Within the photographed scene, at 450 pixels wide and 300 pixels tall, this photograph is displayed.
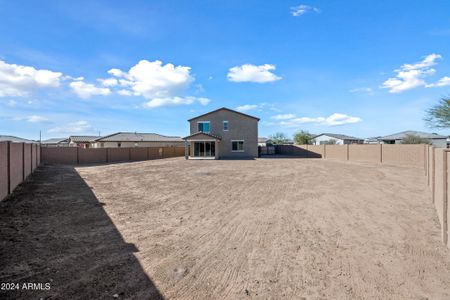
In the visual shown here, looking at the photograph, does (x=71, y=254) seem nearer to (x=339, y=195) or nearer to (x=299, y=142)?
(x=339, y=195)

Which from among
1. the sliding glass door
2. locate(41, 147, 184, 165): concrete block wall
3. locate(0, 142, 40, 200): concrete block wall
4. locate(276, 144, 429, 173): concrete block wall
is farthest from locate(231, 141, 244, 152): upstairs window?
locate(0, 142, 40, 200): concrete block wall

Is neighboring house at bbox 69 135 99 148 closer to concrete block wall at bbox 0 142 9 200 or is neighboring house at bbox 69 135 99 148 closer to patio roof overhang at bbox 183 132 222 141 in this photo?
patio roof overhang at bbox 183 132 222 141

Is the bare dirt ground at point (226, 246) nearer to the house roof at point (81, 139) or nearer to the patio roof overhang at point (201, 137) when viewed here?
the patio roof overhang at point (201, 137)

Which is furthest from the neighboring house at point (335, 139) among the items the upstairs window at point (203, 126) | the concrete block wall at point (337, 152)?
the upstairs window at point (203, 126)

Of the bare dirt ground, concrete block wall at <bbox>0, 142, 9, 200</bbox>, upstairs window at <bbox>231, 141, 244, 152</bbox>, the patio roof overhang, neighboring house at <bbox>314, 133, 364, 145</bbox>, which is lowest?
Result: the bare dirt ground

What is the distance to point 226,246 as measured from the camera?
533 centimetres

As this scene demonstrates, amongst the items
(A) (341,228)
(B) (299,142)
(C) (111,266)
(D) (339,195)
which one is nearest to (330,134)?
(B) (299,142)

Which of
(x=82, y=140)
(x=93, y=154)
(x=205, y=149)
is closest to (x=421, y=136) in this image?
(x=205, y=149)

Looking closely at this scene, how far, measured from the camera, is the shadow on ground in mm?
3689

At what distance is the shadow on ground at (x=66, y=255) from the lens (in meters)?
3.69

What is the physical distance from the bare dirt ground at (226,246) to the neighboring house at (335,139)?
161 ft

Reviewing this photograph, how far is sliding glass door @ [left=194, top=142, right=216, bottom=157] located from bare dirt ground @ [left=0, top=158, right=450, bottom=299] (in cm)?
2164

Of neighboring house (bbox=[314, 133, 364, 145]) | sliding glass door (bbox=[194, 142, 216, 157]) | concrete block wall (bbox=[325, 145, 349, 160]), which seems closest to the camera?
concrete block wall (bbox=[325, 145, 349, 160])

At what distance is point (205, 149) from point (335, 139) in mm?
36992
